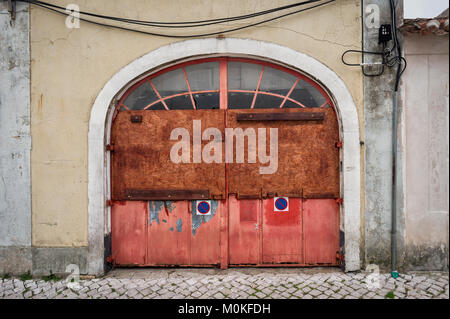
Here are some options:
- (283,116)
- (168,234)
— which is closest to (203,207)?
(168,234)

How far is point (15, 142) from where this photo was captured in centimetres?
374

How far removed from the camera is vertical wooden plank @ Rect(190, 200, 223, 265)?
12.9ft

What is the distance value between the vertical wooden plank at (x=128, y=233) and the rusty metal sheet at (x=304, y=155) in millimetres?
1872

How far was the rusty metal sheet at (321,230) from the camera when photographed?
384 cm

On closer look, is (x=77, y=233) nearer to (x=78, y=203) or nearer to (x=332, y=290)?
(x=78, y=203)

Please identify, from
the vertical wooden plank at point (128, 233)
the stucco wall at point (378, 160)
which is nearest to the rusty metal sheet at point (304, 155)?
the stucco wall at point (378, 160)

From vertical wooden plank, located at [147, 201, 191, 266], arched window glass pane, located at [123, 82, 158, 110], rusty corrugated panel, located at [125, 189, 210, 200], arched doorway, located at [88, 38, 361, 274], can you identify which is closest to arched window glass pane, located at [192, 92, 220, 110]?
arched doorway, located at [88, 38, 361, 274]

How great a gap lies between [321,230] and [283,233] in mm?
567

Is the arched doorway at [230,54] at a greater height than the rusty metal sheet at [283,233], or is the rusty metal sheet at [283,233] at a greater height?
the arched doorway at [230,54]

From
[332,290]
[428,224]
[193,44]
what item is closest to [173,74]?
[193,44]

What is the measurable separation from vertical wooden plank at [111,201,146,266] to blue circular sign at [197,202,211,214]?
84 cm

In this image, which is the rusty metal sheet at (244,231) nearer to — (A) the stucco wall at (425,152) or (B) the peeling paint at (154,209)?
(B) the peeling paint at (154,209)

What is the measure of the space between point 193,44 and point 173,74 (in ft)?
1.76
